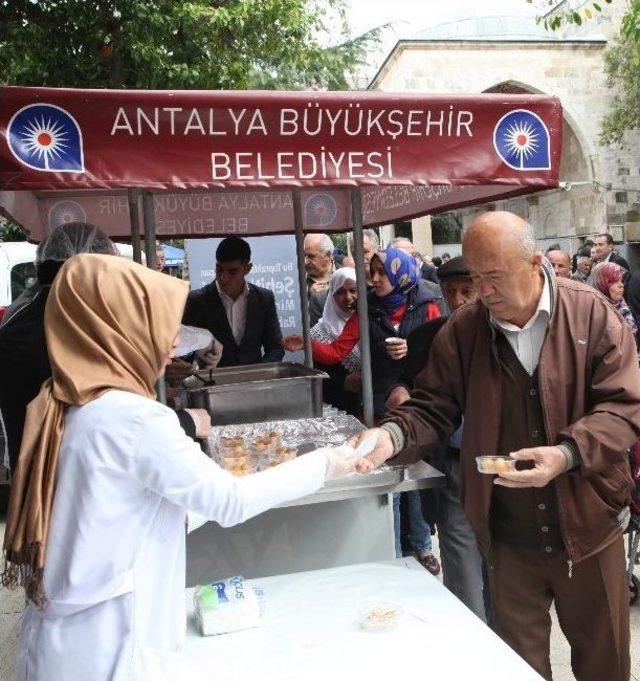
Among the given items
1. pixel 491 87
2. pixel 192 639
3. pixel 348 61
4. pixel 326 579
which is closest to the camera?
pixel 192 639

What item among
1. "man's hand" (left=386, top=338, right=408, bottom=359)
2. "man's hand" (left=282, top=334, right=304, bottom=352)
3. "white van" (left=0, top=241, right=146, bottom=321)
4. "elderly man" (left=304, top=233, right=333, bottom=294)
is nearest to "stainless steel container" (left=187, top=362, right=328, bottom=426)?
"man's hand" (left=386, top=338, right=408, bottom=359)

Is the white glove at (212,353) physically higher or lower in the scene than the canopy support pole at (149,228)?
lower

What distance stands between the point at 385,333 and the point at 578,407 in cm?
173

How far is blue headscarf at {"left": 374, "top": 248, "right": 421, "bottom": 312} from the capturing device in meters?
→ 3.74

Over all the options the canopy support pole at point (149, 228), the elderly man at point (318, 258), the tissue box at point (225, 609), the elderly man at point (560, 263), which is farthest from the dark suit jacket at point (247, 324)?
the elderly man at point (560, 263)

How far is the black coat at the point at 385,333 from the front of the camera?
150 inches

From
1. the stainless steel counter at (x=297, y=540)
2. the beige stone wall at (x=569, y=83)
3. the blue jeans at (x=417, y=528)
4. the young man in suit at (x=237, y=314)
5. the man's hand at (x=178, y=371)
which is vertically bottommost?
the blue jeans at (x=417, y=528)

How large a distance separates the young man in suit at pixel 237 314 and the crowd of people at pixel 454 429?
0.86 m

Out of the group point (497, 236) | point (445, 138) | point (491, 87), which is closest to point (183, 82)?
point (445, 138)

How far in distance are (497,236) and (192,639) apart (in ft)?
4.84

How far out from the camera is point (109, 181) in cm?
219

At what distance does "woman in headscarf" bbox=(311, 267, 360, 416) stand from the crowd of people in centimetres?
34

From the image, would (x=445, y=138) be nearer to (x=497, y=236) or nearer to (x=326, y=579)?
(x=497, y=236)

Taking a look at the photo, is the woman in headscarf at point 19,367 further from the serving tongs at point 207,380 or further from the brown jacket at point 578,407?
the brown jacket at point 578,407
